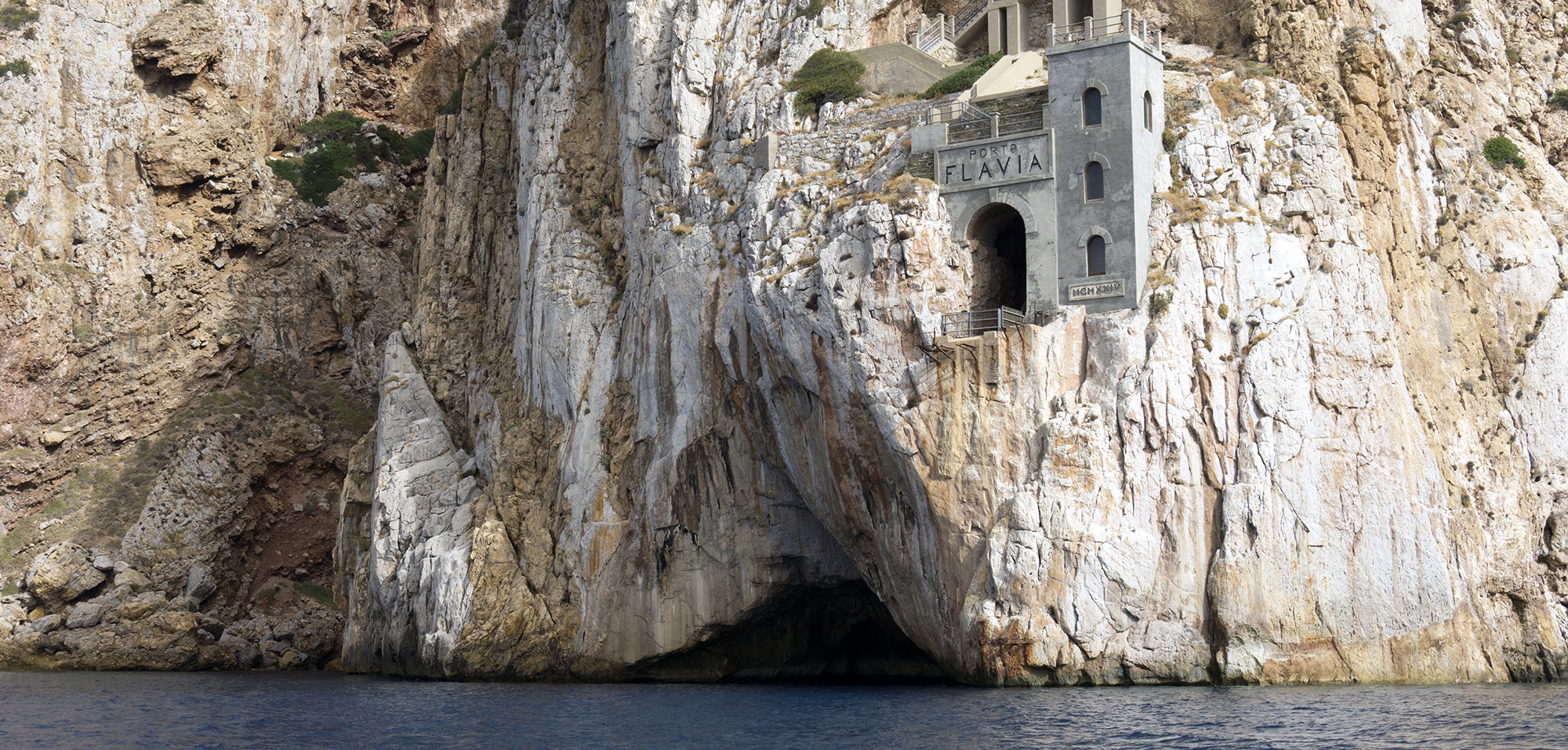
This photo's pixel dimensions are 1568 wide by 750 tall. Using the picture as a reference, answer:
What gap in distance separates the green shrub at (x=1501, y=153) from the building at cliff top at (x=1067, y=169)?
1230 cm

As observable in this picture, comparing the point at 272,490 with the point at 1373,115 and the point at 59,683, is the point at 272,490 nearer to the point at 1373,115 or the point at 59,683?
the point at 59,683

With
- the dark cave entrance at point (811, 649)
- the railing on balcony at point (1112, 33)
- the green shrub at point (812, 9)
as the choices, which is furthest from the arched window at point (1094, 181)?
the dark cave entrance at point (811, 649)

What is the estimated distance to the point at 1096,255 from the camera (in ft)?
157

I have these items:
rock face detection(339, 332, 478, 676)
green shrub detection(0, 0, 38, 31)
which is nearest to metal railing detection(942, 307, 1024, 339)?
rock face detection(339, 332, 478, 676)

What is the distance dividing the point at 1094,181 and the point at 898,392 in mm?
8602

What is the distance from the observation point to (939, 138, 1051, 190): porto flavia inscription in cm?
4912

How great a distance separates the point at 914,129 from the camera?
51.3m

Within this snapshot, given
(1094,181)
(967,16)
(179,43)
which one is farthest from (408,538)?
(179,43)

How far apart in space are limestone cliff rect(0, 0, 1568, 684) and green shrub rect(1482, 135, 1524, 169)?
42 centimetres

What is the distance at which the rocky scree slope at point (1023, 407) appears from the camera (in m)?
45.2

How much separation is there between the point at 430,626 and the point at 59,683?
522 inches

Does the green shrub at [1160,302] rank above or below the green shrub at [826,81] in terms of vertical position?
below

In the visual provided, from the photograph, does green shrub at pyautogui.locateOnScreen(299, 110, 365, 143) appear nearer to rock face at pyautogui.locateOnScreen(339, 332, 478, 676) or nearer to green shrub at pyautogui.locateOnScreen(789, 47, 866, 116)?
rock face at pyautogui.locateOnScreen(339, 332, 478, 676)

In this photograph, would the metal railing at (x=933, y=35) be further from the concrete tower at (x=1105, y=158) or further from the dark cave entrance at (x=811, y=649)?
the dark cave entrance at (x=811, y=649)
